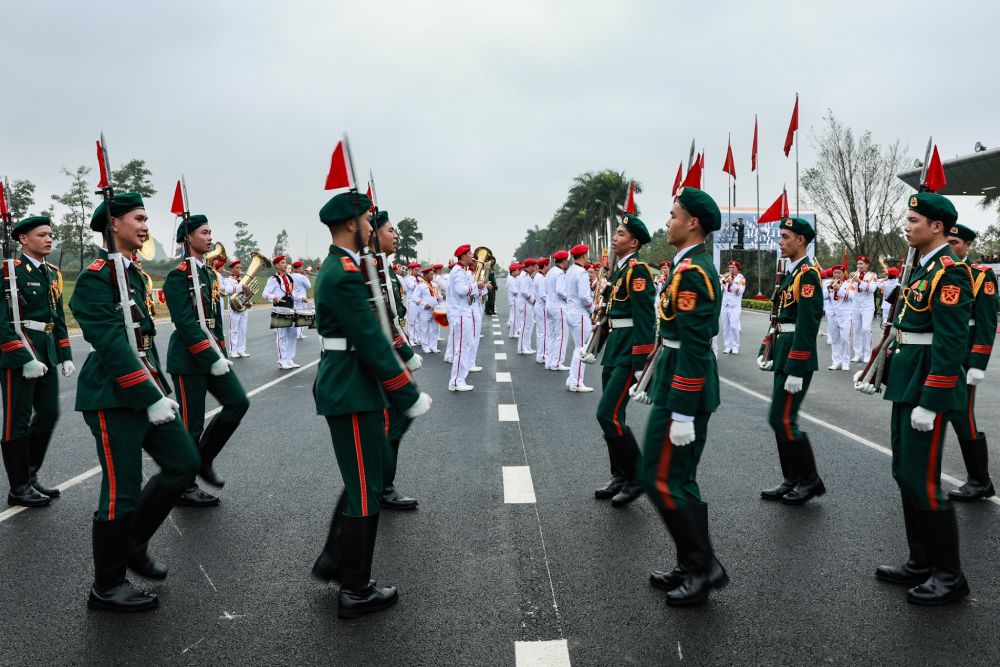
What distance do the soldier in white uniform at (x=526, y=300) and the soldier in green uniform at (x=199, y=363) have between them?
38.3ft

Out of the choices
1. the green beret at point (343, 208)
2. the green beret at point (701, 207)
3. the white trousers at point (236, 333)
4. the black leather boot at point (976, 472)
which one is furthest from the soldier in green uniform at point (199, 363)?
the white trousers at point (236, 333)

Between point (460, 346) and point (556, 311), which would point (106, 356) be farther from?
point (556, 311)

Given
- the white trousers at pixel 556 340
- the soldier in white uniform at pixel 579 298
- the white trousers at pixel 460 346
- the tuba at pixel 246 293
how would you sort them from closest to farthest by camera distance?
the tuba at pixel 246 293
the white trousers at pixel 460 346
the soldier in white uniform at pixel 579 298
the white trousers at pixel 556 340

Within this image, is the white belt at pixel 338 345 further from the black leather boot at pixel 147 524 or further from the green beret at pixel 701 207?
the green beret at pixel 701 207

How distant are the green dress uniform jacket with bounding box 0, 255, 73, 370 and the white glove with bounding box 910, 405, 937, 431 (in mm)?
5462

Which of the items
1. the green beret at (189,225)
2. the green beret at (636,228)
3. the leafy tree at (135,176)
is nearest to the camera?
the green beret at (189,225)

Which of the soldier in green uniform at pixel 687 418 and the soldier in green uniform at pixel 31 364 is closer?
the soldier in green uniform at pixel 687 418

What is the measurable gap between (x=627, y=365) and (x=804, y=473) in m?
1.40

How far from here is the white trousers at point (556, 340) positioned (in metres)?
13.2

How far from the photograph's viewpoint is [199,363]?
5070 mm

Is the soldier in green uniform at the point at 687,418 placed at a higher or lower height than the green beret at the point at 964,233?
lower

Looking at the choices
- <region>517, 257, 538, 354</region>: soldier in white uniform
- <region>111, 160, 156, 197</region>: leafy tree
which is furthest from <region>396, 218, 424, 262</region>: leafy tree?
<region>517, 257, 538, 354</region>: soldier in white uniform

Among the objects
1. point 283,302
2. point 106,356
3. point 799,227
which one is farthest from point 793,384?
point 283,302

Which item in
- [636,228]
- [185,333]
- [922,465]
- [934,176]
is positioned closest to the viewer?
[922,465]
